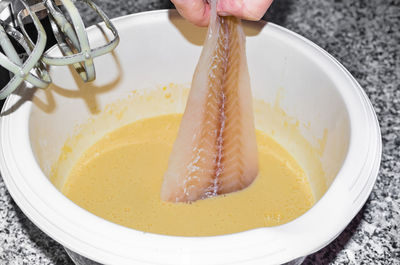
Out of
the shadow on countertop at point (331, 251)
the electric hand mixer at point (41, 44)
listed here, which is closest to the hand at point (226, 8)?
the electric hand mixer at point (41, 44)

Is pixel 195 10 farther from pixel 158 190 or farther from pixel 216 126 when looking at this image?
pixel 158 190

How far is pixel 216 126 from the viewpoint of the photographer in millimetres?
767

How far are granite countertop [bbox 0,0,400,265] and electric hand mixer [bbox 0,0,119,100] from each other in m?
0.25

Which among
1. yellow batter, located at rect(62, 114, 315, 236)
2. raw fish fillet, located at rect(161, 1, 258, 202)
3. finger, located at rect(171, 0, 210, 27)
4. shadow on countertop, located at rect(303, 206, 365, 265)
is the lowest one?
shadow on countertop, located at rect(303, 206, 365, 265)

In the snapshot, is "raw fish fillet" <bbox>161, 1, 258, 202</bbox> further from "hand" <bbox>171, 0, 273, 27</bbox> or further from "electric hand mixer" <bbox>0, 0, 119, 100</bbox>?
"electric hand mixer" <bbox>0, 0, 119, 100</bbox>

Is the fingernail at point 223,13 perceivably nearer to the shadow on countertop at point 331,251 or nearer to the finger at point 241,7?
the finger at point 241,7

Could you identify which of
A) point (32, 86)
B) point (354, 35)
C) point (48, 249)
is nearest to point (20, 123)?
point (32, 86)

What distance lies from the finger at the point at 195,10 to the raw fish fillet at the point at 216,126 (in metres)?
0.04

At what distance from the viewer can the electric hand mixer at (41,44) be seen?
62 cm

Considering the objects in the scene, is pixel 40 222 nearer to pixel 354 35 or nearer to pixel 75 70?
pixel 75 70

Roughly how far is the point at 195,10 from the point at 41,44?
0.77ft

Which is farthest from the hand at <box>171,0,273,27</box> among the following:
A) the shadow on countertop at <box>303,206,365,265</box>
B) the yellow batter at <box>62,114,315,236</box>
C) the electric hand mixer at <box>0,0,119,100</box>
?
the shadow on countertop at <box>303,206,365,265</box>

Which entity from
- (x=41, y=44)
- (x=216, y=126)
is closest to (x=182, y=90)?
(x=216, y=126)

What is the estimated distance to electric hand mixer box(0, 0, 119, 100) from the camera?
62cm
